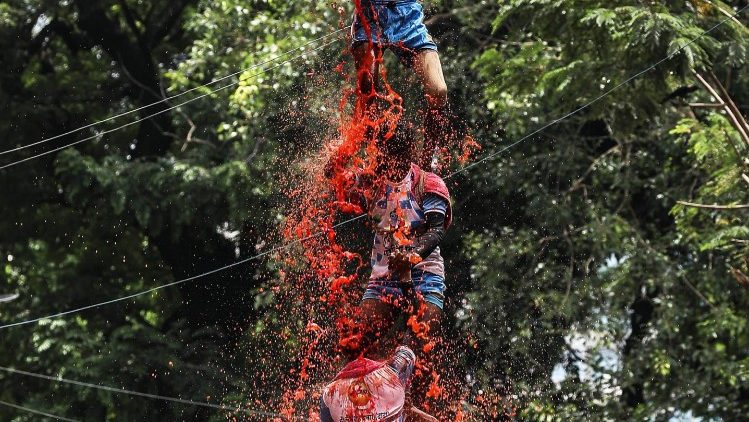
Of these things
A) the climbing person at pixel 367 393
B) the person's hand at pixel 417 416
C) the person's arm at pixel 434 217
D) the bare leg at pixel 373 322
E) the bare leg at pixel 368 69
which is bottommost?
Result: the person's hand at pixel 417 416

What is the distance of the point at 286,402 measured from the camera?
992 centimetres

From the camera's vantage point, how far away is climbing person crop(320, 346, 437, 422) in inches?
265

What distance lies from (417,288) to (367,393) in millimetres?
587

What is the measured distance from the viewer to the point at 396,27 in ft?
22.9

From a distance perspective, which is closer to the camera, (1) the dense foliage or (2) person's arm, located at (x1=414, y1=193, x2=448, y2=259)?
(2) person's arm, located at (x1=414, y1=193, x2=448, y2=259)

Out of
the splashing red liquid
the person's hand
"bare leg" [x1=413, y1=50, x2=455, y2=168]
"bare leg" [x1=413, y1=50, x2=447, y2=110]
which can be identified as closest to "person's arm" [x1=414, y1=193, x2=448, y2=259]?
the splashing red liquid

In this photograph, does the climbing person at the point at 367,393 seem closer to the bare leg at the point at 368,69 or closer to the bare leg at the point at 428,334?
the bare leg at the point at 428,334

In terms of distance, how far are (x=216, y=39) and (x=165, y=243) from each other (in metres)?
2.59

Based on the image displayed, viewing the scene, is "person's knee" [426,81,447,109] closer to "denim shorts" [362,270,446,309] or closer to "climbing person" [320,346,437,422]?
"denim shorts" [362,270,446,309]

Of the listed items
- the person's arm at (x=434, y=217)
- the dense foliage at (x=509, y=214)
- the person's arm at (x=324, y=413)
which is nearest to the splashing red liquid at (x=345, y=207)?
the person's arm at (x=434, y=217)

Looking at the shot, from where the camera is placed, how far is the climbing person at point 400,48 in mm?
6832

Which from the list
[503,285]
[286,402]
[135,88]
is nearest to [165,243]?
[135,88]

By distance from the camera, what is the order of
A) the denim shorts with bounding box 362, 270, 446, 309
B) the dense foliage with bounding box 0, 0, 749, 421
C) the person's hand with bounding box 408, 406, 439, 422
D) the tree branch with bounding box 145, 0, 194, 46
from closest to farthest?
the denim shorts with bounding box 362, 270, 446, 309 < the person's hand with bounding box 408, 406, 439, 422 < the dense foliage with bounding box 0, 0, 749, 421 < the tree branch with bounding box 145, 0, 194, 46

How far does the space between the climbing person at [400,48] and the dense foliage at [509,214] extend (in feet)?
14.8
